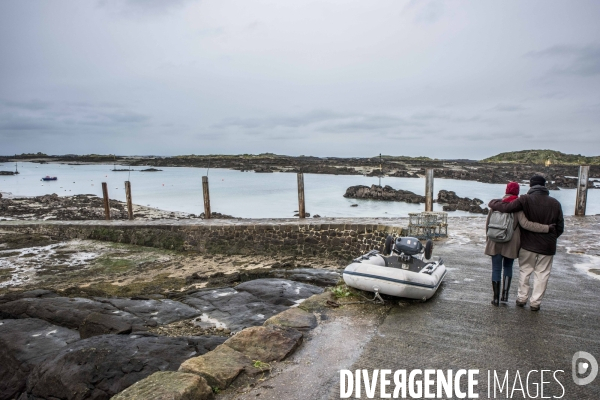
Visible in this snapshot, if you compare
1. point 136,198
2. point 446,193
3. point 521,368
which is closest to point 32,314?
point 521,368

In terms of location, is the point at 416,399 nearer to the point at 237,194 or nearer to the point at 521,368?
the point at 521,368

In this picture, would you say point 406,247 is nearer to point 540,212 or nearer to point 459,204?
point 540,212

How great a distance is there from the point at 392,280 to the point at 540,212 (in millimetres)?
1926

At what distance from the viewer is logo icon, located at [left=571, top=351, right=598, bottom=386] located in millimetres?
3304

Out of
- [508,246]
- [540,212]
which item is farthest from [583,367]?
[540,212]

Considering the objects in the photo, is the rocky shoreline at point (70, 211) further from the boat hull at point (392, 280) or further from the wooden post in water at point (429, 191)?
the boat hull at point (392, 280)

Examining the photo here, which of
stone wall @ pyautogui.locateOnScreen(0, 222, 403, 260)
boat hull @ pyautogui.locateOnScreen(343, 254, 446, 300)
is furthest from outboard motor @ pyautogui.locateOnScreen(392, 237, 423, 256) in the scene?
stone wall @ pyautogui.locateOnScreen(0, 222, 403, 260)

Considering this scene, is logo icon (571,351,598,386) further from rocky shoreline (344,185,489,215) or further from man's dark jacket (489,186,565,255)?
rocky shoreline (344,185,489,215)

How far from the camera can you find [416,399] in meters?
3.11

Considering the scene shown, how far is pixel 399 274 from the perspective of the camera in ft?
16.6

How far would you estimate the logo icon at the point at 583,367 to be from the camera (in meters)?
3.30

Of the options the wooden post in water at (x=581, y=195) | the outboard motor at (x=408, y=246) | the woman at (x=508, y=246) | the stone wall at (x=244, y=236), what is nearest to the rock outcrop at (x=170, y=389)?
the outboard motor at (x=408, y=246)

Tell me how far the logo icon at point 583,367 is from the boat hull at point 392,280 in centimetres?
178

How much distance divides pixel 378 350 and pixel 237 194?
114 ft
